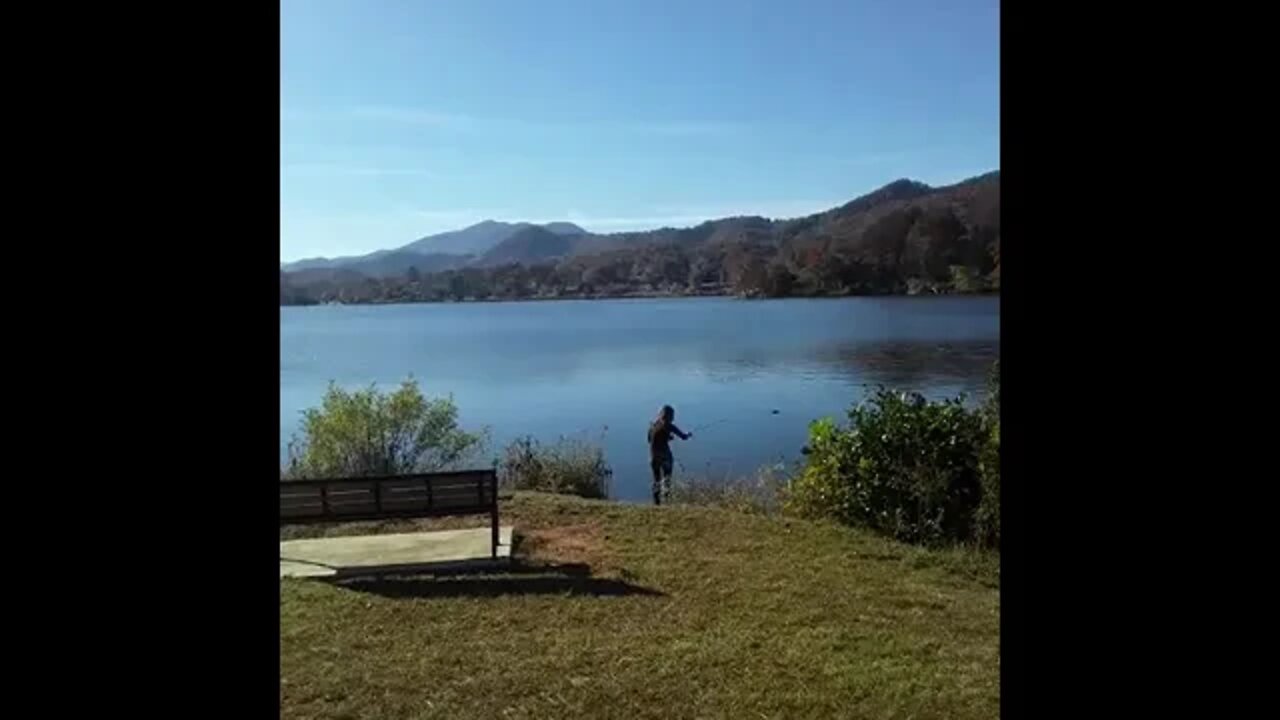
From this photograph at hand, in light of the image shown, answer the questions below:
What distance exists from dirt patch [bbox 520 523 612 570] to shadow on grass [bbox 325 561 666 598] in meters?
0.21

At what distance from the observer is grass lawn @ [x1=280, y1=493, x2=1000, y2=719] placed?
3.95 metres

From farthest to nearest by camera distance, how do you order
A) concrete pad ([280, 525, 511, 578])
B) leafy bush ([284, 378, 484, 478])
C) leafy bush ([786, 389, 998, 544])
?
leafy bush ([284, 378, 484, 478]) → leafy bush ([786, 389, 998, 544]) → concrete pad ([280, 525, 511, 578])

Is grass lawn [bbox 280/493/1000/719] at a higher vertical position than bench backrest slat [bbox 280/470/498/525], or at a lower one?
lower

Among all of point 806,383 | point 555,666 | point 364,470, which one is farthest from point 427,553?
point 806,383

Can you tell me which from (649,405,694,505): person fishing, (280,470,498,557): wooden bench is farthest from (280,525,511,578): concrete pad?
(649,405,694,505): person fishing

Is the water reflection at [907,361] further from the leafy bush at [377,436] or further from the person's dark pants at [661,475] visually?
the leafy bush at [377,436]

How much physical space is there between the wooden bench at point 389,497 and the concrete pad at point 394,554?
0.76ft

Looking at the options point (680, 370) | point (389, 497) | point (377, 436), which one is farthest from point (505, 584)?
point (680, 370)

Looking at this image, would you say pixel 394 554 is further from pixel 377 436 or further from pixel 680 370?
pixel 680 370

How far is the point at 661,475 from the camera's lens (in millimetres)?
10820

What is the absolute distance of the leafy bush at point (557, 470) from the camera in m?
10.6

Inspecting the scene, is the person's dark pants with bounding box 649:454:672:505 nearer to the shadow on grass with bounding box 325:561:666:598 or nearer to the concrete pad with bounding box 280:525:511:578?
the concrete pad with bounding box 280:525:511:578
